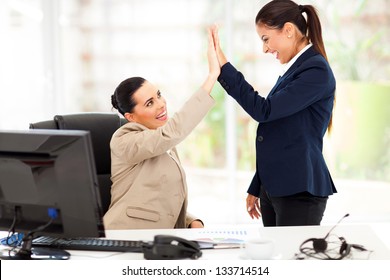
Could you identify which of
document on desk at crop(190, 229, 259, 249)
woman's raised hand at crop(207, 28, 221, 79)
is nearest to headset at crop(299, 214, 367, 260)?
document on desk at crop(190, 229, 259, 249)

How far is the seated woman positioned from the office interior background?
2.39m

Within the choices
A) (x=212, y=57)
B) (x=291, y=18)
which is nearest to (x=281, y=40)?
(x=291, y=18)

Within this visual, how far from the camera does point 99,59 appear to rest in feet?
16.9

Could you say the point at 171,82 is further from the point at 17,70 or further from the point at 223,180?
the point at 17,70

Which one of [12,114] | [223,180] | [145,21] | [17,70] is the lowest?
[223,180]

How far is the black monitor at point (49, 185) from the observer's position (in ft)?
6.28

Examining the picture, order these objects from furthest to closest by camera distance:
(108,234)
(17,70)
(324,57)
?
(17,70), (324,57), (108,234)

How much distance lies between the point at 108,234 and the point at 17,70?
10.1 feet

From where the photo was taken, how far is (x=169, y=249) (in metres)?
1.99

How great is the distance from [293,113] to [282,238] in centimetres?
55

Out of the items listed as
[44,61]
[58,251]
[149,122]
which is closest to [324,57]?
[149,122]

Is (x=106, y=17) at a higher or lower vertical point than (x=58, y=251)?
higher

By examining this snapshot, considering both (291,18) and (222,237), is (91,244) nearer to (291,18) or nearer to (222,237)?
(222,237)

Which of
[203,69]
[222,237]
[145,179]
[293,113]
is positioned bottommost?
[222,237]
